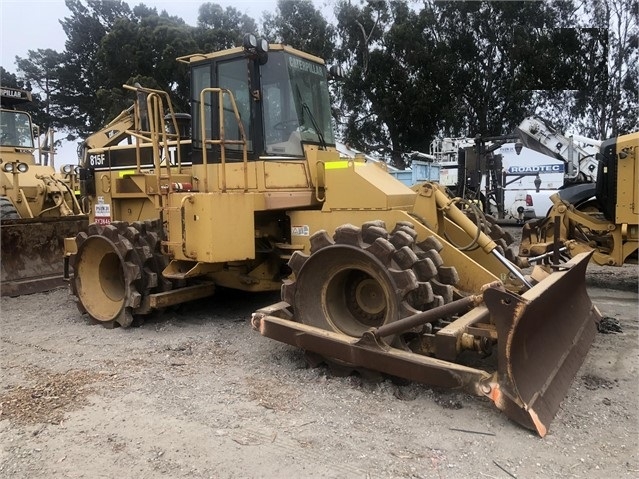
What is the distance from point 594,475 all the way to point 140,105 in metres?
4.99

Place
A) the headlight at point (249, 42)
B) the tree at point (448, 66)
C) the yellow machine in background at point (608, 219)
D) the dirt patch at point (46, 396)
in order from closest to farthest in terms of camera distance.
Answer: the dirt patch at point (46, 396) < the headlight at point (249, 42) < the yellow machine in background at point (608, 219) < the tree at point (448, 66)

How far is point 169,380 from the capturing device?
4273mm

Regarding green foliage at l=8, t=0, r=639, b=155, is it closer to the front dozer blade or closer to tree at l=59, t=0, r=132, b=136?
tree at l=59, t=0, r=132, b=136

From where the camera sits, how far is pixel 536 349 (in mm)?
3768

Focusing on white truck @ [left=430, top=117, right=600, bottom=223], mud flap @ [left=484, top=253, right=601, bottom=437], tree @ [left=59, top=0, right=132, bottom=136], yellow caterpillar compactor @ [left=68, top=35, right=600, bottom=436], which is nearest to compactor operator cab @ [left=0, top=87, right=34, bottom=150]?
yellow caterpillar compactor @ [left=68, top=35, right=600, bottom=436]

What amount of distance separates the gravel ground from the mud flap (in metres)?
0.12

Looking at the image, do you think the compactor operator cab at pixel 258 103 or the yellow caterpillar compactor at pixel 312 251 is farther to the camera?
the compactor operator cab at pixel 258 103

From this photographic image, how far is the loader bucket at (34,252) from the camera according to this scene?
293 inches

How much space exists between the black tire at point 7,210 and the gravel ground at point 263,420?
3.43m

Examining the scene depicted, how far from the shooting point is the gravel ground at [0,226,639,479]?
3.03 meters

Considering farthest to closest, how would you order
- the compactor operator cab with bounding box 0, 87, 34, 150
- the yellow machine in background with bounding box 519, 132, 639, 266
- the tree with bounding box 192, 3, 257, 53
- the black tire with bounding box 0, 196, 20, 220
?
the tree with bounding box 192, 3, 257, 53 < the compactor operator cab with bounding box 0, 87, 34, 150 < the black tire with bounding box 0, 196, 20, 220 < the yellow machine in background with bounding box 519, 132, 639, 266

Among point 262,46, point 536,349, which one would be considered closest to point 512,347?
point 536,349

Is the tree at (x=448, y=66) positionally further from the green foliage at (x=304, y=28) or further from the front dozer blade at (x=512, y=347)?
the front dozer blade at (x=512, y=347)

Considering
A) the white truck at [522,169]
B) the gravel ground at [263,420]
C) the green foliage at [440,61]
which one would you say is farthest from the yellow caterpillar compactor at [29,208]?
the green foliage at [440,61]
